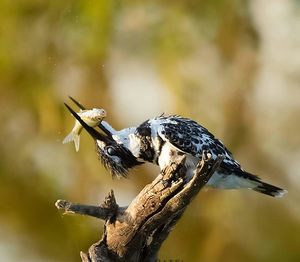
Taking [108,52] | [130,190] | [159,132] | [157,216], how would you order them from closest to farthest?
[157,216]
[159,132]
[130,190]
[108,52]

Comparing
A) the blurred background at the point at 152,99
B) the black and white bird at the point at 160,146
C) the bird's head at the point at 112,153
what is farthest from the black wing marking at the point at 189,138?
the blurred background at the point at 152,99

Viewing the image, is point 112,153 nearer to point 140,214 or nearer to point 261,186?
point 140,214

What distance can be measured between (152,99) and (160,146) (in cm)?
132

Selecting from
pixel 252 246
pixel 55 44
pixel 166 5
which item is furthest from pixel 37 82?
pixel 252 246

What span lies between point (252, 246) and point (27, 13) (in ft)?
5.09

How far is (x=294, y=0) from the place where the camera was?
137 inches

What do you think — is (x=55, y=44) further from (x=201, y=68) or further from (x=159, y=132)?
(x=159, y=132)

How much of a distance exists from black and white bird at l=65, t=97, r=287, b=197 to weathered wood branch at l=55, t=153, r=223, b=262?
224mm

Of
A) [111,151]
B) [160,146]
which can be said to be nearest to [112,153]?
[111,151]

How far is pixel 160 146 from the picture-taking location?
2086 mm

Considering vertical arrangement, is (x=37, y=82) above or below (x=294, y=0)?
below

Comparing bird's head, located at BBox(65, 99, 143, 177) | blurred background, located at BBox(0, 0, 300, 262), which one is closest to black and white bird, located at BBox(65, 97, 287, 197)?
bird's head, located at BBox(65, 99, 143, 177)

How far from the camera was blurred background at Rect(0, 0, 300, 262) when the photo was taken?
3.36 m

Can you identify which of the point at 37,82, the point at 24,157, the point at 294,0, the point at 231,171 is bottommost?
the point at 24,157
